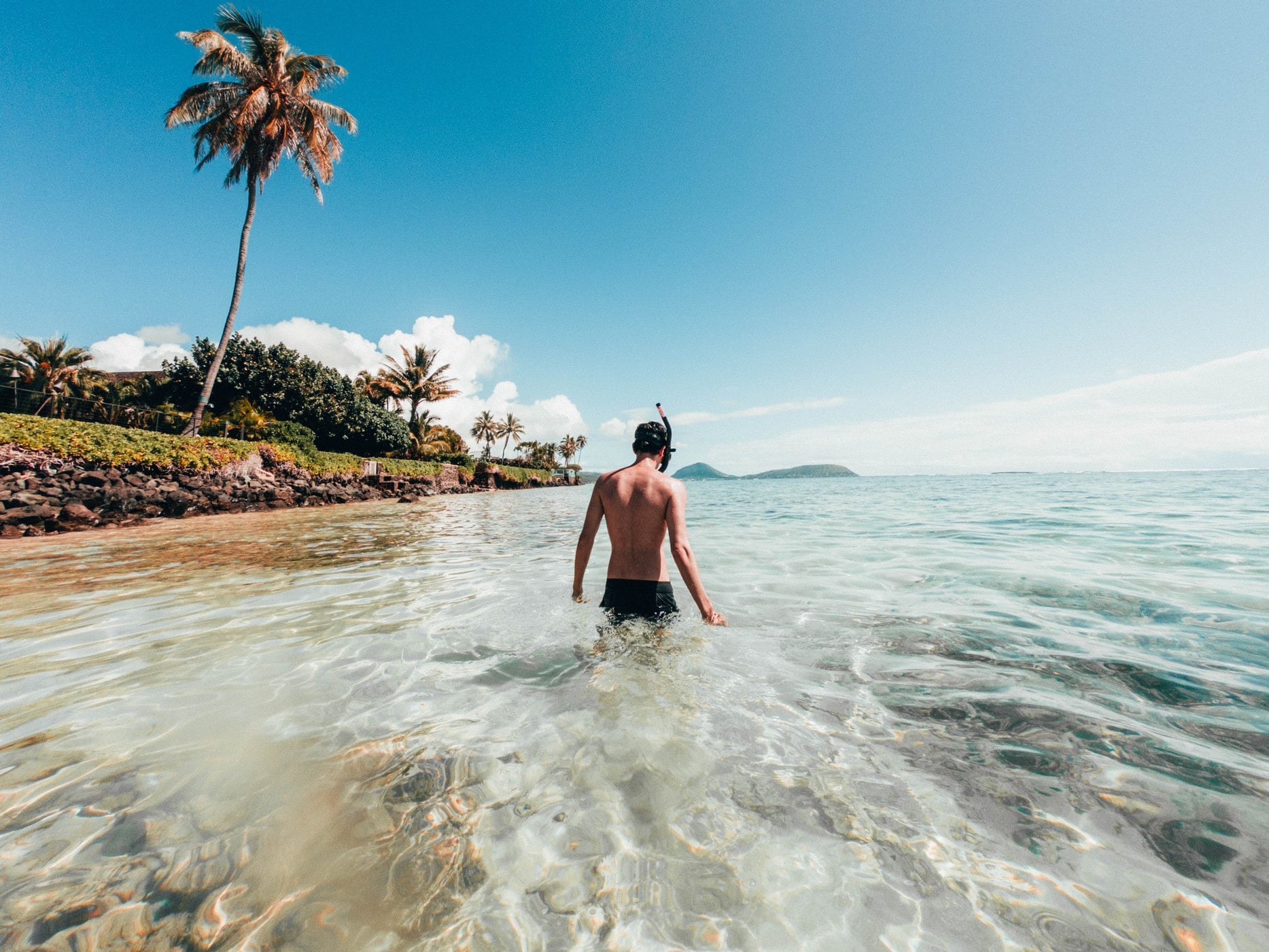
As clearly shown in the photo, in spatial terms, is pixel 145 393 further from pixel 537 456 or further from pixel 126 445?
pixel 537 456

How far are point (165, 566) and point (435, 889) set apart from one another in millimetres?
7886

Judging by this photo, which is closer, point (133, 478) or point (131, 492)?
point (131, 492)

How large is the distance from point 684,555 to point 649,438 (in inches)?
38.2

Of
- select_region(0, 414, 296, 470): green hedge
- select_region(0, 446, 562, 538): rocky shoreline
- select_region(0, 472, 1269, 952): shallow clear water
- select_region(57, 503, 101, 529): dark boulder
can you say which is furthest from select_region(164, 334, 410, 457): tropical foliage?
select_region(0, 472, 1269, 952): shallow clear water

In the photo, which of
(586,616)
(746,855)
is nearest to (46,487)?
(586,616)

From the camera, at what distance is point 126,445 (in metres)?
14.5

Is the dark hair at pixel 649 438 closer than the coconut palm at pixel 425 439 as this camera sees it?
Yes

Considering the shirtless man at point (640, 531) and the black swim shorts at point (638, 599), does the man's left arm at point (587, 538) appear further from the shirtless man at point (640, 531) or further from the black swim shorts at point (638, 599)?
the black swim shorts at point (638, 599)

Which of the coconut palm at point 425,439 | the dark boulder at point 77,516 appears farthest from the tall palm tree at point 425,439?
the dark boulder at point 77,516

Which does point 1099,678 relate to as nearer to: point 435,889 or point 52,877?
point 435,889

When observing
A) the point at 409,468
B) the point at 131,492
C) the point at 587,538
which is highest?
the point at 409,468

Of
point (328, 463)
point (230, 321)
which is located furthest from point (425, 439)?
point (230, 321)

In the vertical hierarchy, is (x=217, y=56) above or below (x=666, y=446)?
above

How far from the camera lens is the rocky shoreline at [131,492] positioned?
10.5m
